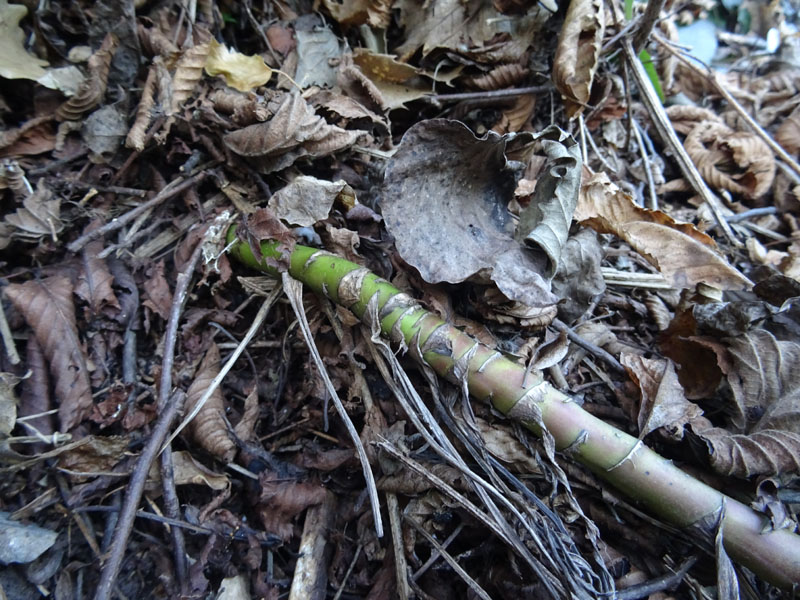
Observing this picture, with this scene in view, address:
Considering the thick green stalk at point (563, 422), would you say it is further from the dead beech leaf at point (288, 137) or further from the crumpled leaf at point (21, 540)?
the crumpled leaf at point (21, 540)

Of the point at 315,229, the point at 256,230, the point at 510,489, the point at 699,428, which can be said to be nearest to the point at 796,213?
the point at 699,428

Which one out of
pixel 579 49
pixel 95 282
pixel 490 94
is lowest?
pixel 95 282

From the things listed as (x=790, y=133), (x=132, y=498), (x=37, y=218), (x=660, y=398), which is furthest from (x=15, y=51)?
(x=790, y=133)

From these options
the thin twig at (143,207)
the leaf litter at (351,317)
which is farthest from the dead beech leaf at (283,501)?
the thin twig at (143,207)

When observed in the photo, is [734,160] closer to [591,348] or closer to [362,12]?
[591,348]

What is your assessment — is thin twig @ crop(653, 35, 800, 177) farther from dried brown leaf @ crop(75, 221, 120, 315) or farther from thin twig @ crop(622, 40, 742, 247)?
dried brown leaf @ crop(75, 221, 120, 315)

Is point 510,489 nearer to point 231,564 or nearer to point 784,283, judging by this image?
point 231,564
